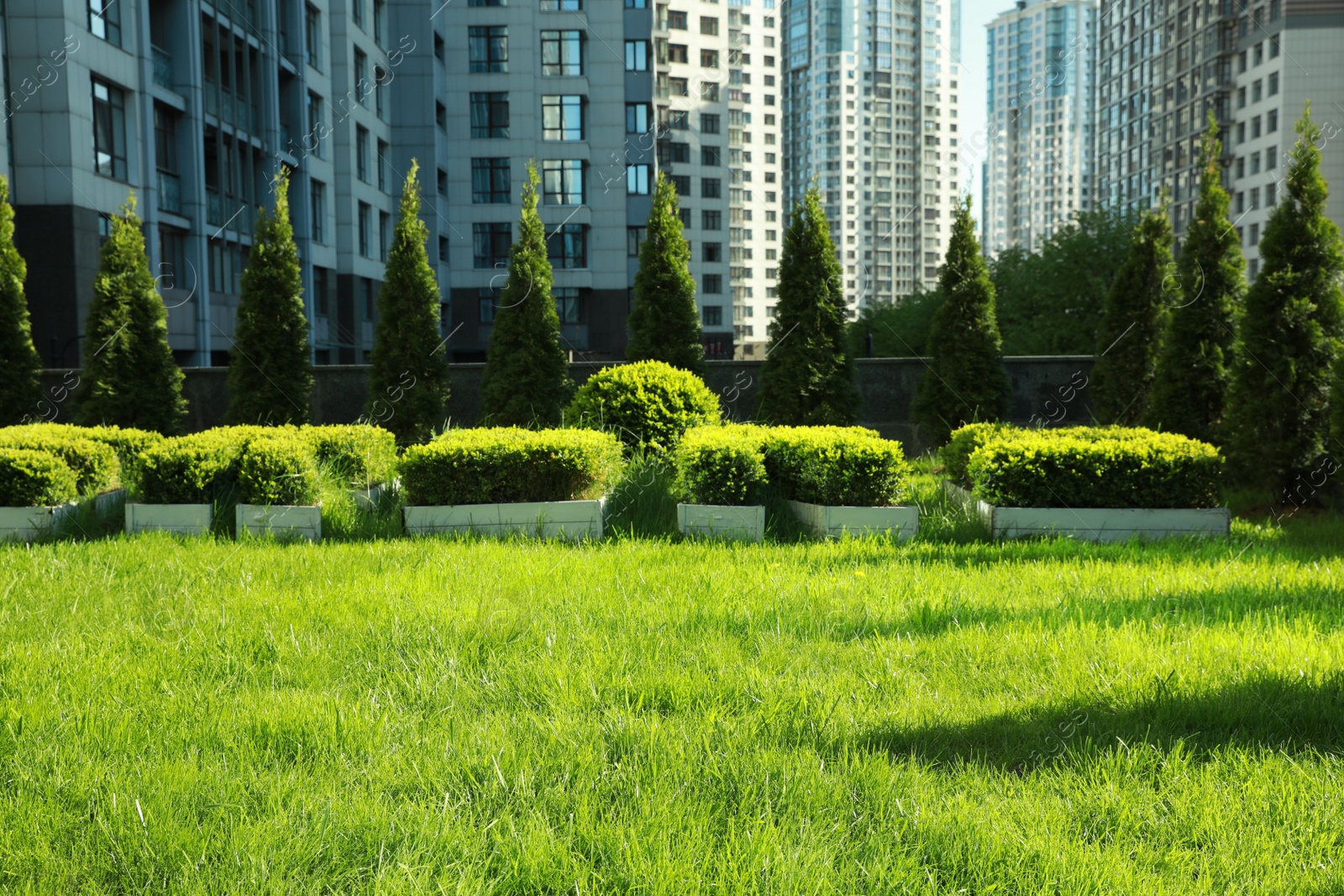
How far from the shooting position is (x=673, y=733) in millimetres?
3750

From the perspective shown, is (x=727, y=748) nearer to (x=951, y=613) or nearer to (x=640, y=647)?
(x=640, y=647)

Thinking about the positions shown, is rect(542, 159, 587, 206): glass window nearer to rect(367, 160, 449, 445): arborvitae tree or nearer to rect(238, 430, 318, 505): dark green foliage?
rect(367, 160, 449, 445): arborvitae tree

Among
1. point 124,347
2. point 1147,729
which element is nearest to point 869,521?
point 1147,729

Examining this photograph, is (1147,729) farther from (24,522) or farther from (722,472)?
(24,522)

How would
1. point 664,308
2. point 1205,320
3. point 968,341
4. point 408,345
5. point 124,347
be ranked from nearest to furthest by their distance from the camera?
point 1205,320
point 124,347
point 968,341
point 408,345
point 664,308

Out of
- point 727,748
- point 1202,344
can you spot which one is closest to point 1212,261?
point 1202,344

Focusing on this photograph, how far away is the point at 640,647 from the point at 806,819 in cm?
181

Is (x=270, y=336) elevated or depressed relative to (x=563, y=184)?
depressed

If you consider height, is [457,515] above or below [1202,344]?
below

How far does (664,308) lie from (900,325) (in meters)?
45.7

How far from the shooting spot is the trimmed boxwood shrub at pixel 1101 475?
804cm

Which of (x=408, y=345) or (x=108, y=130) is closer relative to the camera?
(x=408, y=345)

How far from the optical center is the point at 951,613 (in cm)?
539

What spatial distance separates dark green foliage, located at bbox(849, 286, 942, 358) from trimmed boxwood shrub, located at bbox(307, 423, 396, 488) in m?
39.1
